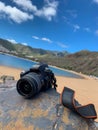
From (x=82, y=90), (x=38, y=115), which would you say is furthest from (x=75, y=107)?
(x=82, y=90)

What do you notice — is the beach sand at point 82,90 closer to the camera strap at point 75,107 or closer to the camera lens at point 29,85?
the camera strap at point 75,107

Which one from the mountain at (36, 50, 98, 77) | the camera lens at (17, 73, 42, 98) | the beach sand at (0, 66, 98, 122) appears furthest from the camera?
the mountain at (36, 50, 98, 77)

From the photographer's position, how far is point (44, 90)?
3.01 metres

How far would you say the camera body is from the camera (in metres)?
2.55

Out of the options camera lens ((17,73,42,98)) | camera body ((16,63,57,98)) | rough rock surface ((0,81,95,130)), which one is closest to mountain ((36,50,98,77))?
camera body ((16,63,57,98))

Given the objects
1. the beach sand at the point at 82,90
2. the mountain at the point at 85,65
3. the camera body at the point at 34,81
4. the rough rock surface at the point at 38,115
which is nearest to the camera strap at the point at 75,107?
the rough rock surface at the point at 38,115

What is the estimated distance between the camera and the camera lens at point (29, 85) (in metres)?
2.54

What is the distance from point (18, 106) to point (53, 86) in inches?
31.5

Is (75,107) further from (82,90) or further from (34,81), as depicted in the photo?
(82,90)

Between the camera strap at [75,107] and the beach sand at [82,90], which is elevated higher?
the camera strap at [75,107]

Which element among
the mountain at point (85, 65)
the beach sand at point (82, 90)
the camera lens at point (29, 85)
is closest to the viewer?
the camera lens at point (29, 85)

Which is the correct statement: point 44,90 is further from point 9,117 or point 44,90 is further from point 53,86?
point 9,117

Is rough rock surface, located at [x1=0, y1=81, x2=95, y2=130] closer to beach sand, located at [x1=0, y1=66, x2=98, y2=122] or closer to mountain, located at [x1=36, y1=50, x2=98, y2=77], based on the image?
beach sand, located at [x1=0, y1=66, x2=98, y2=122]

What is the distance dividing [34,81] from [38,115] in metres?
0.45
